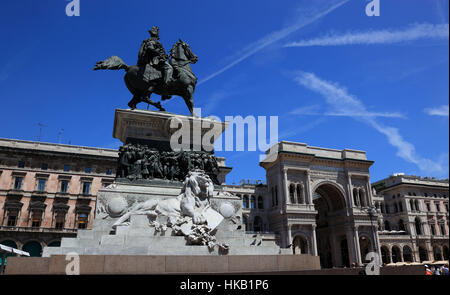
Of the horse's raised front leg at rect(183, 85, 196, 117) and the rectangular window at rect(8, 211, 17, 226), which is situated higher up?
the rectangular window at rect(8, 211, 17, 226)

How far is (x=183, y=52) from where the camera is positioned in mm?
13211

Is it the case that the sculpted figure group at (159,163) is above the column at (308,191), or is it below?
below

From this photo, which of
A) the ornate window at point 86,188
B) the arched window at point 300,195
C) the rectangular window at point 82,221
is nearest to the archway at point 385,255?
the arched window at point 300,195

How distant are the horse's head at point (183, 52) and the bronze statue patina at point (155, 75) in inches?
9.1

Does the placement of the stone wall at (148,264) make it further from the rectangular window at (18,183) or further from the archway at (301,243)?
the archway at (301,243)

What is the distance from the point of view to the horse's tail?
37.6 feet

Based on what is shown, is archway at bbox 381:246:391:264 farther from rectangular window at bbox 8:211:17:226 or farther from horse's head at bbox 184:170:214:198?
horse's head at bbox 184:170:214:198

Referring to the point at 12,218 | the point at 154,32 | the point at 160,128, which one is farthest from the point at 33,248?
the point at 154,32

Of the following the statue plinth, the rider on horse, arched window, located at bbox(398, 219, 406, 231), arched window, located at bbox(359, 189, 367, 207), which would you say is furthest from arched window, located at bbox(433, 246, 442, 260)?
the rider on horse

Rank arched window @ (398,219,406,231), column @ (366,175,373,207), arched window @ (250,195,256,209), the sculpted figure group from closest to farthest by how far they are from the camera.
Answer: the sculpted figure group
column @ (366,175,373,207)
arched window @ (250,195,256,209)
arched window @ (398,219,406,231)

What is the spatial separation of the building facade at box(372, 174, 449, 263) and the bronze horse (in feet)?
176

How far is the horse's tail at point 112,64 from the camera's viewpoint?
37.6 feet

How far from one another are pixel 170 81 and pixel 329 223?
167ft
